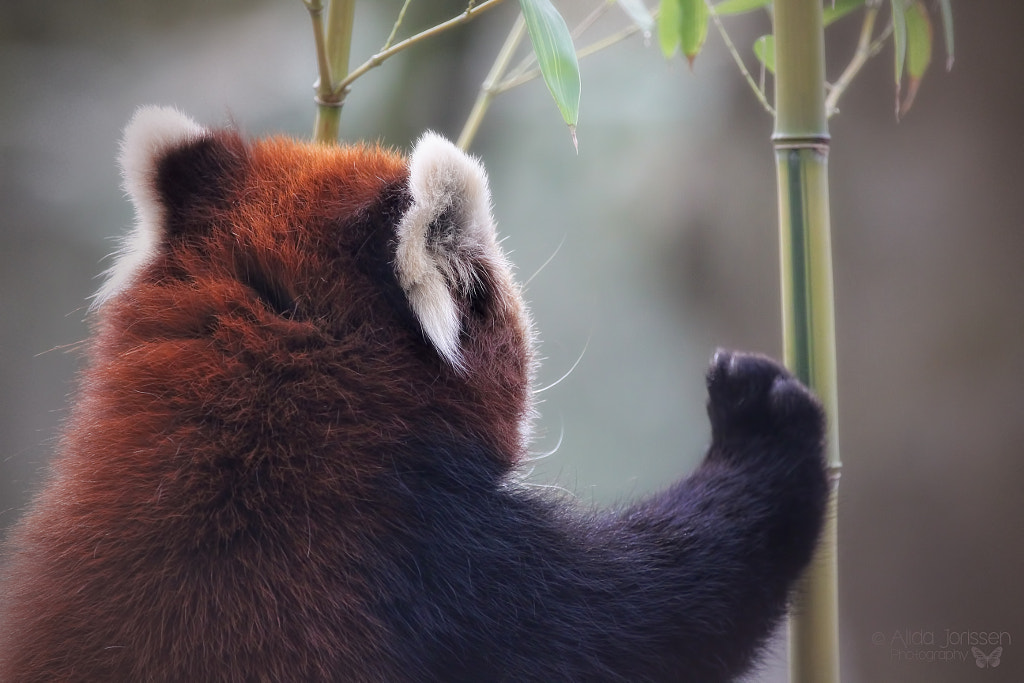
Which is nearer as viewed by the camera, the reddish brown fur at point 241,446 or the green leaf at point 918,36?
the reddish brown fur at point 241,446

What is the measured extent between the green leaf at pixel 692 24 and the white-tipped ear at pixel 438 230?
41cm

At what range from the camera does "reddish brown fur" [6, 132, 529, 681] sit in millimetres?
764

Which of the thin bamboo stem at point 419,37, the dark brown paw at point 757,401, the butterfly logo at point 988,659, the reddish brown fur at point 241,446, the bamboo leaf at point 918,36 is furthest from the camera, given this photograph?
the bamboo leaf at point 918,36

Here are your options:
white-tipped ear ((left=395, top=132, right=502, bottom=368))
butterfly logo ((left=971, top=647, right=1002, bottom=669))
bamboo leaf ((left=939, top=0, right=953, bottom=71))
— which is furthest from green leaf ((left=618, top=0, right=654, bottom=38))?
butterfly logo ((left=971, top=647, right=1002, bottom=669))

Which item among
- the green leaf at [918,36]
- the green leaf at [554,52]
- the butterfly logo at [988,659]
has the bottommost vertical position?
the butterfly logo at [988,659]

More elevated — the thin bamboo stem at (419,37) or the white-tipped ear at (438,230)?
the thin bamboo stem at (419,37)

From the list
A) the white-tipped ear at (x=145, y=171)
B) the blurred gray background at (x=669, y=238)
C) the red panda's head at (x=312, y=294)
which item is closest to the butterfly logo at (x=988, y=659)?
the blurred gray background at (x=669, y=238)

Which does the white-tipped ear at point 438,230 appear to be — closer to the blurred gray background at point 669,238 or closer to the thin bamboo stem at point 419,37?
the thin bamboo stem at point 419,37

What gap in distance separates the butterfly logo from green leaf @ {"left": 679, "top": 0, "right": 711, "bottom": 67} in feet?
3.10

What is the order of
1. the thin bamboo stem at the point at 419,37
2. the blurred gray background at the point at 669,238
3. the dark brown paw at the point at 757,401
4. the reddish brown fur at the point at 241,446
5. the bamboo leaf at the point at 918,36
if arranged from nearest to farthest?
the reddish brown fur at the point at 241,446 < the thin bamboo stem at the point at 419,37 < the dark brown paw at the point at 757,401 < the bamboo leaf at the point at 918,36 < the blurred gray background at the point at 669,238

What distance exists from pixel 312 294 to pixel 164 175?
0.90ft

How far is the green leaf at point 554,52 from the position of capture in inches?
32.4

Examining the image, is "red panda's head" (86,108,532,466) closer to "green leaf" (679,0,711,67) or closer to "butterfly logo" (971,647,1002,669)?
"green leaf" (679,0,711,67)

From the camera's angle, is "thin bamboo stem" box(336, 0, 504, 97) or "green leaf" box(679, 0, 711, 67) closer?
"thin bamboo stem" box(336, 0, 504, 97)
